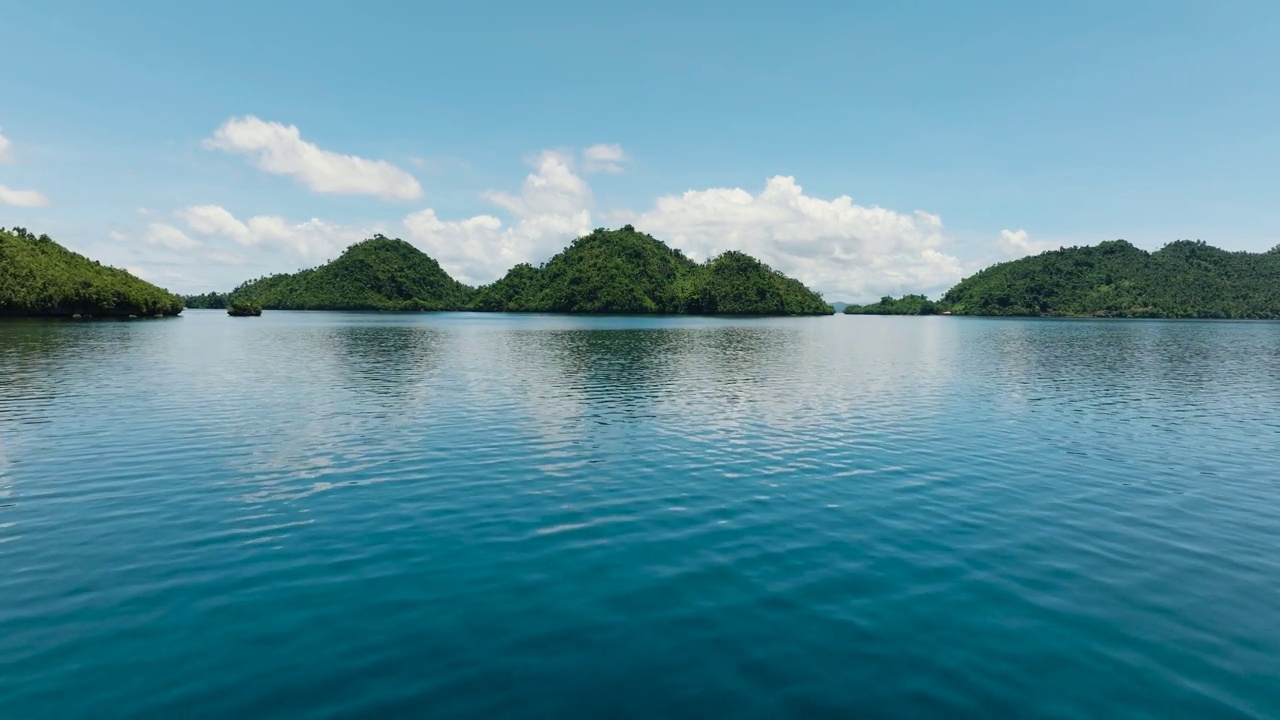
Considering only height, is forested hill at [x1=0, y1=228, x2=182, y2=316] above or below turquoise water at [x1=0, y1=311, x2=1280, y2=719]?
above

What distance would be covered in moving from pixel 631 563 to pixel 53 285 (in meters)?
209

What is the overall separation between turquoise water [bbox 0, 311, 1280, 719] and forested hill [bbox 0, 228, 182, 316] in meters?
160

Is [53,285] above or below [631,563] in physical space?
above

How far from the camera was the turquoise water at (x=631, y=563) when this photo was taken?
38.4ft

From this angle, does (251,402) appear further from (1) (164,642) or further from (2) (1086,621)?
(2) (1086,621)

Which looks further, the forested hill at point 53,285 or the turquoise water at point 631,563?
the forested hill at point 53,285

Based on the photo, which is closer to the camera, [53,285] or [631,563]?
[631,563]

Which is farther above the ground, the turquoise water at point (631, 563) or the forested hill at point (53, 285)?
the forested hill at point (53, 285)

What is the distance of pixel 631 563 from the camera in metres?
17.7

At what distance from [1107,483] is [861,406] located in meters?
20.2

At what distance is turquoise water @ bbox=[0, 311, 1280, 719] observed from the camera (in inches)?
461

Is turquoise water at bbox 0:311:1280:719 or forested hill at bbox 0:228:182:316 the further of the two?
forested hill at bbox 0:228:182:316

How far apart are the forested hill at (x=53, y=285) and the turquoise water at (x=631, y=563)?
15989 centimetres

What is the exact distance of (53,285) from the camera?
529 feet
